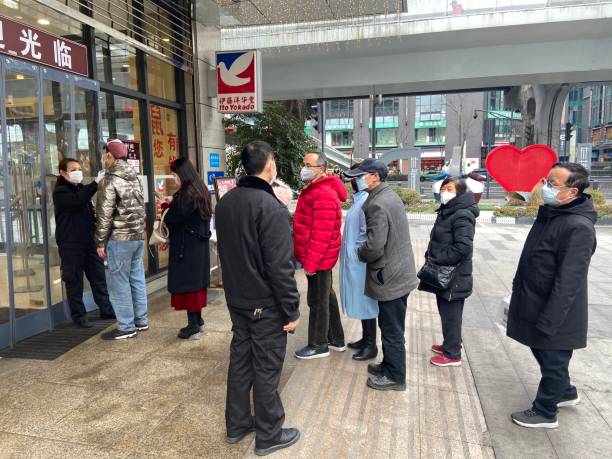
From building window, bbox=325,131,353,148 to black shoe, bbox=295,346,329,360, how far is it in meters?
56.9

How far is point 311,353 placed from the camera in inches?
155

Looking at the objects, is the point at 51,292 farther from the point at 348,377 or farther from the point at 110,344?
the point at 348,377

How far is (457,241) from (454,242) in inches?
1.5

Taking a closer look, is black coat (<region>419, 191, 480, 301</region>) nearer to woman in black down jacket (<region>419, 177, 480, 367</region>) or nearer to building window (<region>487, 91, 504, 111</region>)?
woman in black down jacket (<region>419, 177, 480, 367</region>)

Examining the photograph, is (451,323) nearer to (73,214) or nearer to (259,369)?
(259,369)

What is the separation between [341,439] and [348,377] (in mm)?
844

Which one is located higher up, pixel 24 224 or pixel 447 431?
pixel 24 224

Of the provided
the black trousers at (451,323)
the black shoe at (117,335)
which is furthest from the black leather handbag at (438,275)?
the black shoe at (117,335)

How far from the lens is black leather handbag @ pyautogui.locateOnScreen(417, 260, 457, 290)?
357cm

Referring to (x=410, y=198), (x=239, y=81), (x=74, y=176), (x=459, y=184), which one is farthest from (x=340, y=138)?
(x=459, y=184)

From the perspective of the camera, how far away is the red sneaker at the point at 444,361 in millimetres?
3836

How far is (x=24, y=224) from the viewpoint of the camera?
14.5 ft

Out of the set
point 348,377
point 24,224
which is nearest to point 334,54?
point 24,224

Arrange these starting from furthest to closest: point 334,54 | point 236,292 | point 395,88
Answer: point 395,88
point 334,54
point 236,292
